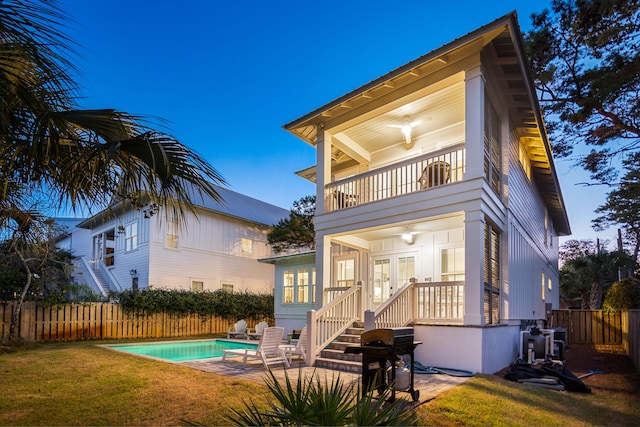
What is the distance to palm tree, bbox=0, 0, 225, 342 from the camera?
3.24 m

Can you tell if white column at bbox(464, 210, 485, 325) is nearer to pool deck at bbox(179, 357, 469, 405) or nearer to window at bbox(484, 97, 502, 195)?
window at bbox(484, 97, 502, 195)

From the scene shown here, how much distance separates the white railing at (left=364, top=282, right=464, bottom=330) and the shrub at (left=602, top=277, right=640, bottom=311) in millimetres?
9471

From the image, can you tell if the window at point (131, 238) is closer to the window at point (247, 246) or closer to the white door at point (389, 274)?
the window at point (247, 246)

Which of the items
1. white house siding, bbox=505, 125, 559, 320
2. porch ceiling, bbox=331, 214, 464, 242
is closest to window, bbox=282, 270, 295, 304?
porch ceiling, bbox=331, 214, 464, 242

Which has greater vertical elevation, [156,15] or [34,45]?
[156,15]

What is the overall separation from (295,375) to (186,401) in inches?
101

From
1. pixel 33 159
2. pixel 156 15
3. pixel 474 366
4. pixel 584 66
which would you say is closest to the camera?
pixel 33 159

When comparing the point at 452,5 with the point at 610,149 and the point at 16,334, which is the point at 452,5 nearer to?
the point at 610,149

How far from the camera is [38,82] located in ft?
11.9

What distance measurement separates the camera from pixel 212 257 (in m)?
23.7

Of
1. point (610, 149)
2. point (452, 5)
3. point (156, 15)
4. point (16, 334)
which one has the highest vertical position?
point (452, 5)

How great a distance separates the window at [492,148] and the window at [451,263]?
1.98 m

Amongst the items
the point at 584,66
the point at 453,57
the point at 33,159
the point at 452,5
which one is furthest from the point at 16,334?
the point at 452,5

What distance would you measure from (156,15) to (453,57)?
1627cm
